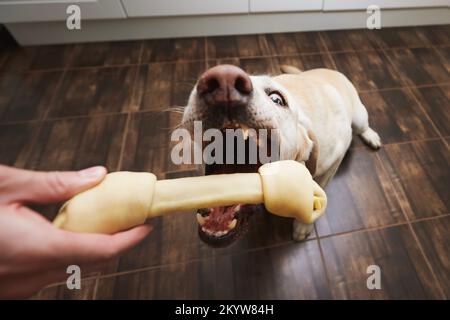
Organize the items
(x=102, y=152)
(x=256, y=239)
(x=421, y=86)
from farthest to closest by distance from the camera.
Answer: (x=421, y=86) → (x=102, y=152) → (x=256, y=239)

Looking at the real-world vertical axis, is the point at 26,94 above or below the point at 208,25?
below

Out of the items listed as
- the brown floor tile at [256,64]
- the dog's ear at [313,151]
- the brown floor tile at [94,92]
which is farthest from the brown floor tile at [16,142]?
the dog's ear at [313,151]

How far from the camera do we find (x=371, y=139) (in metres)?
2.02

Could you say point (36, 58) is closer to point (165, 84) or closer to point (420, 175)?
point (165, 84)

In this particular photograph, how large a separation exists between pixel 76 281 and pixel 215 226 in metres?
0.90

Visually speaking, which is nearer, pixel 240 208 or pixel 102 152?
pixel 240 208

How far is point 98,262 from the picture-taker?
742mm

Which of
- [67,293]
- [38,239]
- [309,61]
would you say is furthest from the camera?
[309,61]

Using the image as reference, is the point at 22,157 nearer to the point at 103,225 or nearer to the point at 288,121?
the point at 103,225

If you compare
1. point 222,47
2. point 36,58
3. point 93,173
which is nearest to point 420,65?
point 222,47

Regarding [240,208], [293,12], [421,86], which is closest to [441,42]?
[421,86]

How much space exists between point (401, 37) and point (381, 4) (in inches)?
17.1

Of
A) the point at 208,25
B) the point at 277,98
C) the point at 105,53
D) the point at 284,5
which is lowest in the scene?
the point at 105,53
